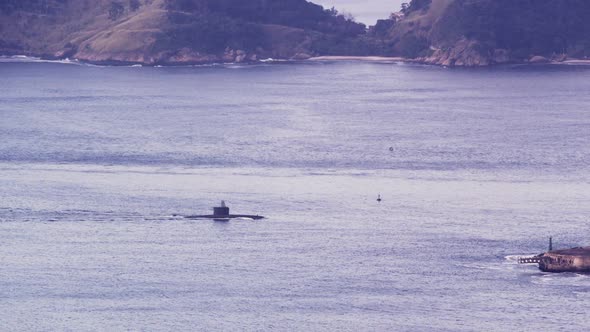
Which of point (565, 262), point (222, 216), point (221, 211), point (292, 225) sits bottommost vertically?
point (292, 225)

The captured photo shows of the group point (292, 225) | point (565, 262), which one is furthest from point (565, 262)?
point (292, 225)

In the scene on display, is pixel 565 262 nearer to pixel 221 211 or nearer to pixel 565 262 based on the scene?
pixel 565 262

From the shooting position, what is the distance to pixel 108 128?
158 metres

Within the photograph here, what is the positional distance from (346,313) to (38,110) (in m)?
106

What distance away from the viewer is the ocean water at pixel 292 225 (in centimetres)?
8112

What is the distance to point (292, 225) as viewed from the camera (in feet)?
332

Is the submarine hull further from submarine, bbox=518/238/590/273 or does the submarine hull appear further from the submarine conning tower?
the submarine conning tower

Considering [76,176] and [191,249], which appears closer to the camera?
[191,249]

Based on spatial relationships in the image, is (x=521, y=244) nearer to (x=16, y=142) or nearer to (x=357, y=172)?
(x=357, y=172)

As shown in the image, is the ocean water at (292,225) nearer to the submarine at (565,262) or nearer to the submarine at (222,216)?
the submarine at (565,262)

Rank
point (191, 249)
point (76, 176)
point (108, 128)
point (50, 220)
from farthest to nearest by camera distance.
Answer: point (108, 128), point (76, 176), point (50, 220), point (191, 249)

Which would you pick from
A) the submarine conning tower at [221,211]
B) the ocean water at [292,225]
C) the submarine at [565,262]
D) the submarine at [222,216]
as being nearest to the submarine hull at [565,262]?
the submarine at [565,262]

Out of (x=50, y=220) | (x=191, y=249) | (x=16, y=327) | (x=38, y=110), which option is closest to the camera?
(x=16, y=327)

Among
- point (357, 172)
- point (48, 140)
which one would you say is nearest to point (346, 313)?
point (357, 172)
